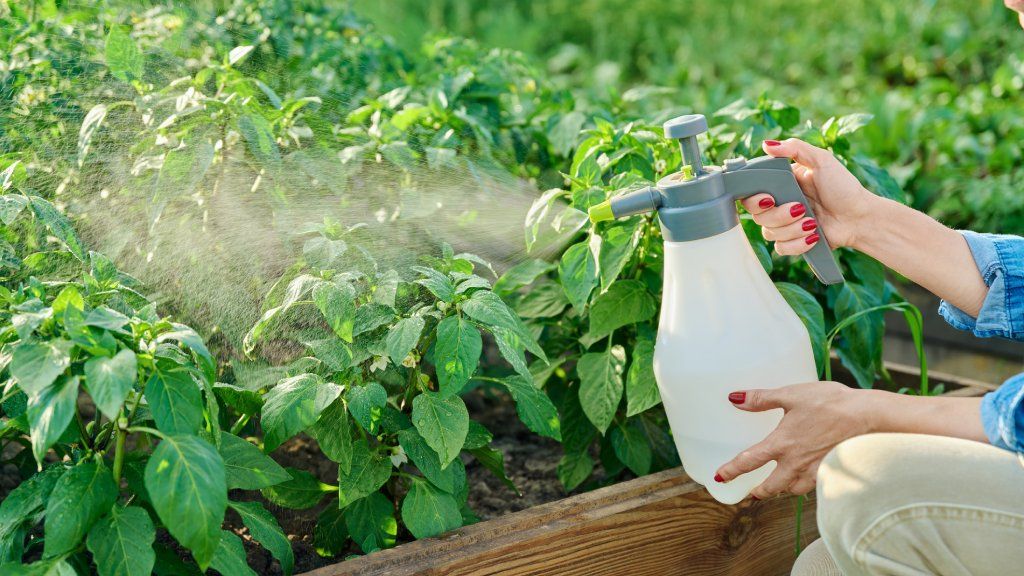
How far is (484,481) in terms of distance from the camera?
2.10m

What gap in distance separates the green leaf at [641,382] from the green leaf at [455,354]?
0.37 meters

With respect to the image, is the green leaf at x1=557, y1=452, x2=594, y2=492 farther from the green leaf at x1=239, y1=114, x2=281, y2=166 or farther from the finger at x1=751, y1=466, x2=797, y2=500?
the green leaf at x1=239, y1=114, x2=281, y2=166

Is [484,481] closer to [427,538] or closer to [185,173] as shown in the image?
[427,538]

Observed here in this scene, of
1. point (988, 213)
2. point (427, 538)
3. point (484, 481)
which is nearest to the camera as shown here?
point (427, 538)

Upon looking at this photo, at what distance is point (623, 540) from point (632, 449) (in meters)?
0.28

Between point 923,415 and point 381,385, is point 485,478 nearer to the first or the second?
point 381,385

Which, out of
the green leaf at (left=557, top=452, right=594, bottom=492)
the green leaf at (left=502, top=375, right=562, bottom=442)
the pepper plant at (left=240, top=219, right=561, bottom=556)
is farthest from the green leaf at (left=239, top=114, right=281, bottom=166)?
the green leaf at (left=557, top=452, right=594, bottom=492)

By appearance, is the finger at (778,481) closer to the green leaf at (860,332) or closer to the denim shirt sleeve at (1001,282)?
the denim shirt sleeve at (1001,282)

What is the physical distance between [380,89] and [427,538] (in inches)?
62.9

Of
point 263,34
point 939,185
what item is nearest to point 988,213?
point 939,185

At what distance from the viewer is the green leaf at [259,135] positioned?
1.72 m

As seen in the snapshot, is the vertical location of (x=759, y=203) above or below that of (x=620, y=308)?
above

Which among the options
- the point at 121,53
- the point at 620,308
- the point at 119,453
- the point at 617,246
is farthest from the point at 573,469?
the point at 121,53

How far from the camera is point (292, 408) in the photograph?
1.44 m
